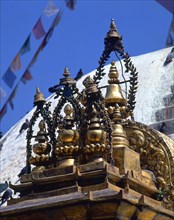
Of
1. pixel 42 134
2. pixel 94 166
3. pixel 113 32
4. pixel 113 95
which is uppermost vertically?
pixel 113 32

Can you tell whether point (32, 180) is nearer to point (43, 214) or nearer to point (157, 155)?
point (43, 214)

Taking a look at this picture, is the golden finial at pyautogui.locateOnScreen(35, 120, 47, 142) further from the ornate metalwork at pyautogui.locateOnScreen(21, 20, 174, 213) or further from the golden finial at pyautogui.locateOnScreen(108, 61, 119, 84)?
the golden finial at pyautogui.locateOnScreen(108, 61, 119, 84)

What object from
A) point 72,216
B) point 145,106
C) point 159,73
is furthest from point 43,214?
point 159,73

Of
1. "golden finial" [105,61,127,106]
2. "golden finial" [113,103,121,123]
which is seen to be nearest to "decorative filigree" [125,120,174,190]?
"golden finial" [113,103,121,123]

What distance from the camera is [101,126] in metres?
7.65

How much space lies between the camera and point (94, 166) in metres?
7.30

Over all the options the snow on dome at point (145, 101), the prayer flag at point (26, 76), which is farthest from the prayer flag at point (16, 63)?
the snow on dome at point (145, 101)

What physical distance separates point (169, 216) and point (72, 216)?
944 mm

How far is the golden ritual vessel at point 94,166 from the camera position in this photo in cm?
708

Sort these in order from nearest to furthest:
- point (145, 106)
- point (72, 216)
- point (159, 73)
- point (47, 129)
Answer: point (72, 216) → point (47, 129) → point (145, 106) → point (159, 73)

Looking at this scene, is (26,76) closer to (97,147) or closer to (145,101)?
(97,147)

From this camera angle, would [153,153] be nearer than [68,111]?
No

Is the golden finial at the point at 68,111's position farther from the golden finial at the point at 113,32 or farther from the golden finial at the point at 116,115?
the golden finial at the point at 113,32

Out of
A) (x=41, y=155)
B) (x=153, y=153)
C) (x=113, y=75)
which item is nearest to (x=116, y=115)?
(x=153, y=153)
